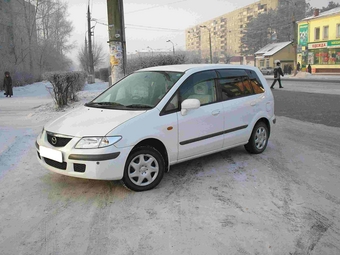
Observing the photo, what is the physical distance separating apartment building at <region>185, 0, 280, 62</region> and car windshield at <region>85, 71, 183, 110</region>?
93.0 m

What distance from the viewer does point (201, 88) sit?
16.6ft

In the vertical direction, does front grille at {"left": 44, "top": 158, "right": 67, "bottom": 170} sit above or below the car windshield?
below

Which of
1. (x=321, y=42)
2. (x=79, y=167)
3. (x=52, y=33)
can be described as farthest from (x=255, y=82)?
(x=52, y=33)

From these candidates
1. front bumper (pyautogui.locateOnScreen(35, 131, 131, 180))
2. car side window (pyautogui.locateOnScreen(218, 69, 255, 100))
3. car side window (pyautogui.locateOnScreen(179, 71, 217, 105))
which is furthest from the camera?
car side window (pyautogui.locateOnScreen(218, 69, 255, 100))

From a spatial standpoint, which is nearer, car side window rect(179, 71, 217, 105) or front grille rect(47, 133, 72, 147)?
front grille rect(47, 133, 72, 147)

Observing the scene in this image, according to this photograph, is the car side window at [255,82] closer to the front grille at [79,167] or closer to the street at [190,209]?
the street at [190,209]

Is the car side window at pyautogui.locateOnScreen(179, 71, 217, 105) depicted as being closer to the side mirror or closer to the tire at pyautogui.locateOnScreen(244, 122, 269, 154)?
the side mirror

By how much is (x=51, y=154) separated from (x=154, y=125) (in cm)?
135

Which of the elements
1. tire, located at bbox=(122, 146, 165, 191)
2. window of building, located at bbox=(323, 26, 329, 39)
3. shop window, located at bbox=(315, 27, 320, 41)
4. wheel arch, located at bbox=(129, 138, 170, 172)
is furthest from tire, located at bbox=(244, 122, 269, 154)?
shop window, located at bbox=(315, 27, 320, 41)

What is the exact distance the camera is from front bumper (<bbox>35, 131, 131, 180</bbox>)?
396cm

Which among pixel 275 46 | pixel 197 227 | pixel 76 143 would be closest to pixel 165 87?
pixel 76 143

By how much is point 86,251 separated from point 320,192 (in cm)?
293

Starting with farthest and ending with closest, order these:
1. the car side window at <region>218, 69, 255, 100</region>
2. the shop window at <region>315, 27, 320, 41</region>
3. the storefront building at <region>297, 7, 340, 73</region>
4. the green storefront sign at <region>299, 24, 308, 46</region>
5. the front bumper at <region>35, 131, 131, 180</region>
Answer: the green storefront sign at <region>299, 24, 308, 46</region>
the shop window at <region>315, 27, 320, 41</region>
the storefront building at <region>297, 7, 340, 73</region>
the car side window at <region>218, 69, 255, 100</region>
the front bumper at <region>35, 131, 131, 180</region>

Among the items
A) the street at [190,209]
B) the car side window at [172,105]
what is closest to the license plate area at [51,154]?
the street at [190,209]
